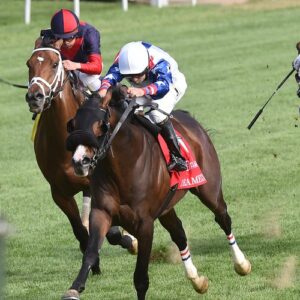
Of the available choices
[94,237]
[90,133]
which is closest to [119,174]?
[94,237]

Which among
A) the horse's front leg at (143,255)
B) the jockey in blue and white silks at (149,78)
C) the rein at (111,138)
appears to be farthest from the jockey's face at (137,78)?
the horse's front leg at (143,255)

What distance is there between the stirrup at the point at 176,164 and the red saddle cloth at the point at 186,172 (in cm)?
4

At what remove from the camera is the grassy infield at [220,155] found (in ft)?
31.0

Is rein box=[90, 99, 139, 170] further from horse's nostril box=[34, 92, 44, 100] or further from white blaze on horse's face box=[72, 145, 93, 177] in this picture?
horse's nostril box=[34, 92, 44, 100]

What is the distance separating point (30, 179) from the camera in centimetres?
1522

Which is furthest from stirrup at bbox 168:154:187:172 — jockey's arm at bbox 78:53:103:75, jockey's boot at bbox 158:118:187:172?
jockey's arm at bbox 78:53:103:75

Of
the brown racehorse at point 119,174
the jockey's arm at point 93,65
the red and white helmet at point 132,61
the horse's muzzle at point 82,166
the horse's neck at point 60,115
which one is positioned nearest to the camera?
the horse's muzzle at point 82,166

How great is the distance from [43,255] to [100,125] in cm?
369

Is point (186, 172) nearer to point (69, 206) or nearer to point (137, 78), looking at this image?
point (137, 78)

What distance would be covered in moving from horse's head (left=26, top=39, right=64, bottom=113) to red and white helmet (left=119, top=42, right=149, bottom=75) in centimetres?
79

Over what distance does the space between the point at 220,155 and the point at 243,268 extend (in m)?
6.98

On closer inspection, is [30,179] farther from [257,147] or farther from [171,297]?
[171,297]

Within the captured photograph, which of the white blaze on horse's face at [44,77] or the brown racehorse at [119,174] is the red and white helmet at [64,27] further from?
the brown racehorse at [119,174]

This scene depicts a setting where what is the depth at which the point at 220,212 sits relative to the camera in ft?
31.2
